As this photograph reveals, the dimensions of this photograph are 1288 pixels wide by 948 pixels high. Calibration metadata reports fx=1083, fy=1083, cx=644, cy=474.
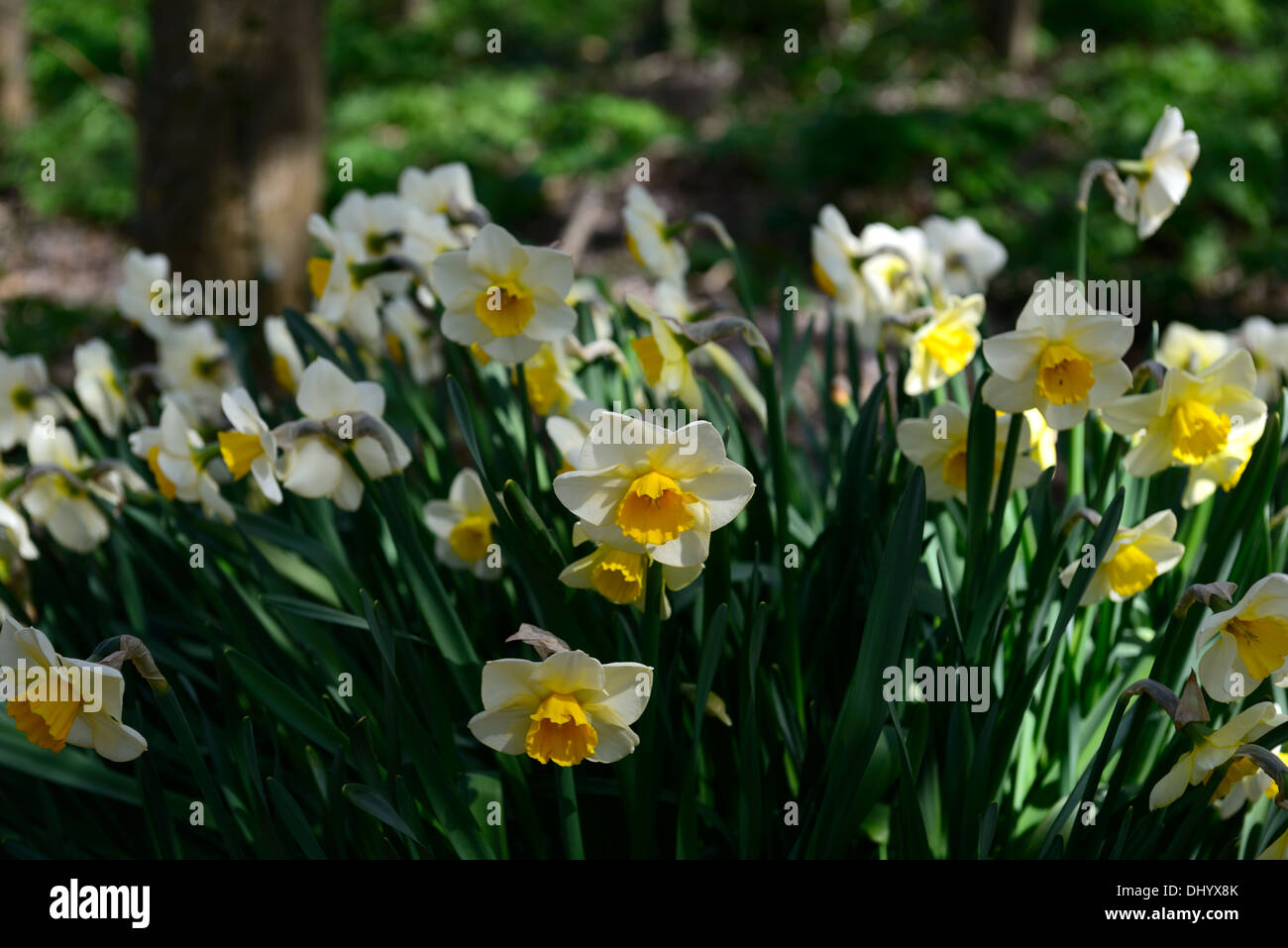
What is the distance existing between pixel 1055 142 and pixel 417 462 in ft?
18.4

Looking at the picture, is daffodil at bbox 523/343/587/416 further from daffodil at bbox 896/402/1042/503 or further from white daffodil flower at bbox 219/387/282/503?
daffodil at bbox 896/402/1042/503

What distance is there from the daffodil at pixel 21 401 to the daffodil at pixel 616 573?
135 centimetres

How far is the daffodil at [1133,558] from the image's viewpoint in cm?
133

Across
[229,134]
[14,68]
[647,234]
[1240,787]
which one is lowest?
[1240,787]

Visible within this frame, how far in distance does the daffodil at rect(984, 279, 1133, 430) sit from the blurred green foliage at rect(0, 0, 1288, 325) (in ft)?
8.03

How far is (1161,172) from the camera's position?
1.72m

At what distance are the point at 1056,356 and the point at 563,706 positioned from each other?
71cm

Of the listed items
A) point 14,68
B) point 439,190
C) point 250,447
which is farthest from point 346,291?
point 14,68

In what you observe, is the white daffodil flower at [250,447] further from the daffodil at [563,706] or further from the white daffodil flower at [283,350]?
the white daffodil flower at [283,350]

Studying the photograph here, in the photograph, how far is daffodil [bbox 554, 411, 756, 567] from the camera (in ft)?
3.56

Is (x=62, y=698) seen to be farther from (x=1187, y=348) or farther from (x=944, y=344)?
(x=1187, y=348)

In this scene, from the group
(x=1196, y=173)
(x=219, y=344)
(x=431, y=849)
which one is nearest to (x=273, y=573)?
(x=431, y=849)

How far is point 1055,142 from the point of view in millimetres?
6312

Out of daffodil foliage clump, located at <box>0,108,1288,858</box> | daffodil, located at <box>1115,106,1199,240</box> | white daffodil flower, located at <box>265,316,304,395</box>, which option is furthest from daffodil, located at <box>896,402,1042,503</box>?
white daffodil flower, located at <box>265,316,304,395</box>
